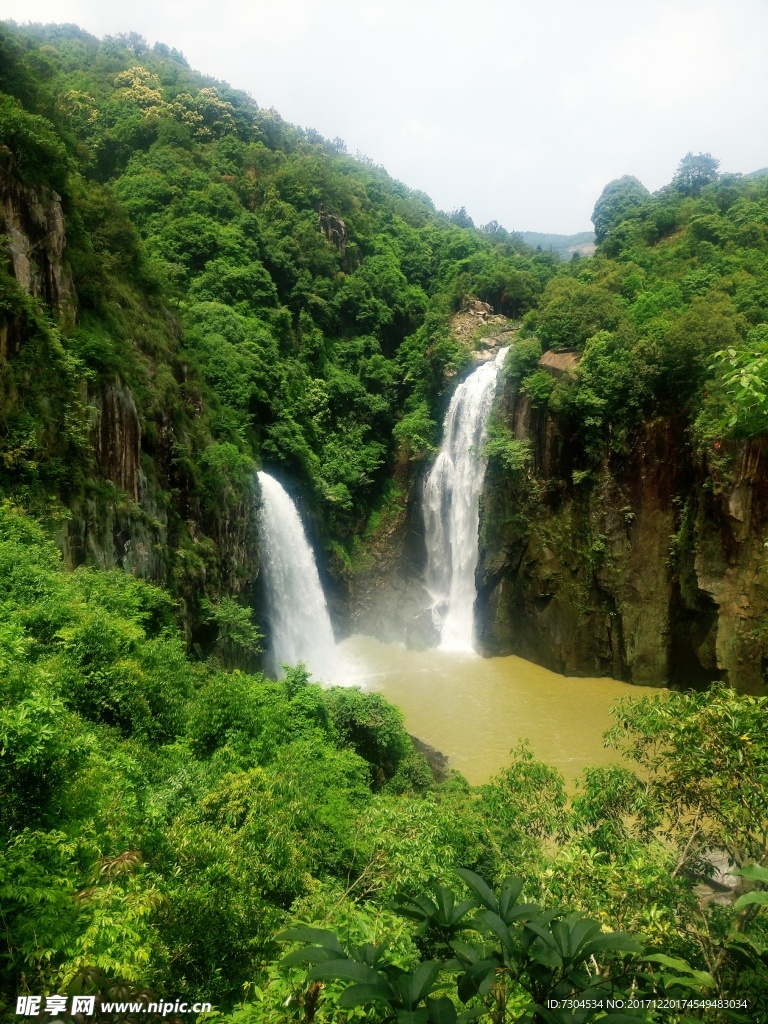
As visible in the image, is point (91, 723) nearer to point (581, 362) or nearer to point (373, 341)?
point (581, 362)

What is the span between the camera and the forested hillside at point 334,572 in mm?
2934

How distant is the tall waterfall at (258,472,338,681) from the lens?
61.7 ft

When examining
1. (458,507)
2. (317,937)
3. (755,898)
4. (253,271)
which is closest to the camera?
(317,937)

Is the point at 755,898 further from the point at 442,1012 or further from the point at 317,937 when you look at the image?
the point at 317,937

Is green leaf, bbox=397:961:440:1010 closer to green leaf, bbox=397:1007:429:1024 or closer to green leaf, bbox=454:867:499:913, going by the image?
green leaf, bbox=397:1007:429:1024

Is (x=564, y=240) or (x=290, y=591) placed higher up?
(x=564, y=240)

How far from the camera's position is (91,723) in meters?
6.34

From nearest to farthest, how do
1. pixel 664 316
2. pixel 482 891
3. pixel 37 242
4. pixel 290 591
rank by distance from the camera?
1. pixel 482 891
2. pixel 37 242
3. pixel 664 316
4. pixel 290 591

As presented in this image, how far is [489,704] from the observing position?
17234 mm

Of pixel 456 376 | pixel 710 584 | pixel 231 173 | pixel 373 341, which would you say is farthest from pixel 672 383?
pixel 231 173

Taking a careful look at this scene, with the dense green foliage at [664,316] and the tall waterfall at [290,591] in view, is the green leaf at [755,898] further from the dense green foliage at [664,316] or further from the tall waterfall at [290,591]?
the tall waterfall at [290,591]

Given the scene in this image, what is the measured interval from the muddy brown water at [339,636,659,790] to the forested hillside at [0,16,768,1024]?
1328mm

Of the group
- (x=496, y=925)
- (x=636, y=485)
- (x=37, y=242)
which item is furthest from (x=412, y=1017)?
(x=636, y=485)

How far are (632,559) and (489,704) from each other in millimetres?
6443
